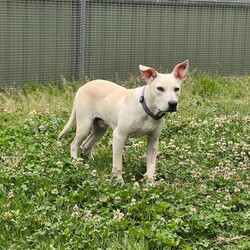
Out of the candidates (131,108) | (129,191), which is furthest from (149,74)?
(129,191)

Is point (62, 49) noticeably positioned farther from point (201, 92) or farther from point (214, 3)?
point (214, 3)

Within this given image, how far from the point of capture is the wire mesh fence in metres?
9.98

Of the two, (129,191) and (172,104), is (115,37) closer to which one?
(172,104)

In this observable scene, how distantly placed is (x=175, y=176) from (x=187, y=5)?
703cm

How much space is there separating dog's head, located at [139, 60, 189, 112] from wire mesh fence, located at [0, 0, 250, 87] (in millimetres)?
5130

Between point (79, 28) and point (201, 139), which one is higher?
point (79, 28)

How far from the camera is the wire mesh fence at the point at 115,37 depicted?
9984 mm

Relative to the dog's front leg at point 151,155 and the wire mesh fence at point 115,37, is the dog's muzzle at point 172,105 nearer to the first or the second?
the dog's front leg at point 151,155

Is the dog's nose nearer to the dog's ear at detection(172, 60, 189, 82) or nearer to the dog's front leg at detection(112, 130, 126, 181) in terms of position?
the dog's ear at detection(172, 60, 189, 82)

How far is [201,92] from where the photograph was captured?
10.1m

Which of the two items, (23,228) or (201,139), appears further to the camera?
(201,139)

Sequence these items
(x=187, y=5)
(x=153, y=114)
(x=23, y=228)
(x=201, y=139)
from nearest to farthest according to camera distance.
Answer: (x=23, y=228)
(x=153, y=114)
(x=201, y=139)
(x=187, y=5)

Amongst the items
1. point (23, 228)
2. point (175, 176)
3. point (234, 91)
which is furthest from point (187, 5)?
point (23, 228)

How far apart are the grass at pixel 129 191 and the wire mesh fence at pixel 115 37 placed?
2.41 meters
